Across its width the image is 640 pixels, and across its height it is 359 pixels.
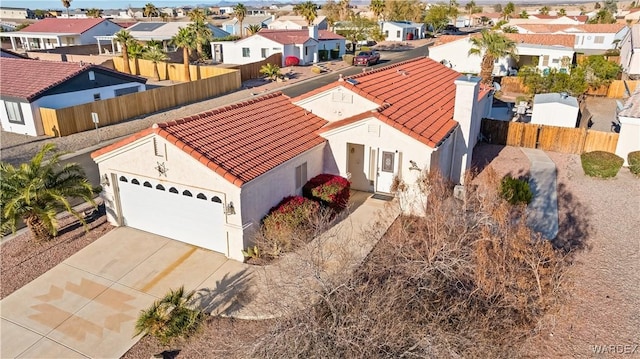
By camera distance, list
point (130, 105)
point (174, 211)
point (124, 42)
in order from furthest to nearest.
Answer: point (124, 42) → point (130, 105) → point (174, 211)

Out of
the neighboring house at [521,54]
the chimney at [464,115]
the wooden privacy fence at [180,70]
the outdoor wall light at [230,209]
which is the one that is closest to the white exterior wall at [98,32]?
the wooden privacy fence at [180,70]

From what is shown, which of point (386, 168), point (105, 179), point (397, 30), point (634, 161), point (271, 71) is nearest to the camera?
point (105, 179)

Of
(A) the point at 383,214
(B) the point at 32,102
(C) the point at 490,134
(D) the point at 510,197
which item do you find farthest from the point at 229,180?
(B) the point at 32,102

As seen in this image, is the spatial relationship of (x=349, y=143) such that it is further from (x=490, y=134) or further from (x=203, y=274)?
(x=490, y=134)

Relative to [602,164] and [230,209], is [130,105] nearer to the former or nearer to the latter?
[230,209]

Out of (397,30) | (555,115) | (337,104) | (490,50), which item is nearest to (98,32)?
(397,30)
